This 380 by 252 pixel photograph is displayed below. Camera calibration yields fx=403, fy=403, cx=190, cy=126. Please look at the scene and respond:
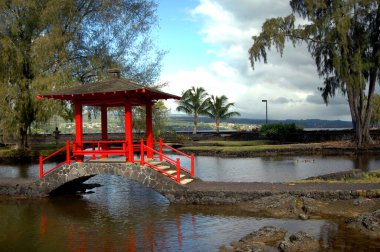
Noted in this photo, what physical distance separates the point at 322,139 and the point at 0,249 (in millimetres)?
38522

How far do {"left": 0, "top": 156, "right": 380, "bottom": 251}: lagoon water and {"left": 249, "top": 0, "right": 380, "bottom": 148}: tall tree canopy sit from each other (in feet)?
75.9

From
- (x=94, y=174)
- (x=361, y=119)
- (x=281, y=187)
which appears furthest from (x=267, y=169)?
(x=361, y=119)

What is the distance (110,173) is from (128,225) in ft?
14.3

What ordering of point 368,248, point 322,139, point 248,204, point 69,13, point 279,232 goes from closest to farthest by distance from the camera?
point 368,248 < point 279,232 < point 248,204 < point 69,13 < point 322,139

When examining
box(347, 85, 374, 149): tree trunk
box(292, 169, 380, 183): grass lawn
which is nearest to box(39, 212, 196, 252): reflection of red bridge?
box(292, 169, 380, 183): grass lawn

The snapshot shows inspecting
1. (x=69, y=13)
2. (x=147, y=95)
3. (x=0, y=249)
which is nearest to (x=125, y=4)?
(x=69, y=13)

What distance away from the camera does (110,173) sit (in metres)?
17.2

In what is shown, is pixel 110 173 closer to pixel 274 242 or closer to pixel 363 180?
pixel 274 242

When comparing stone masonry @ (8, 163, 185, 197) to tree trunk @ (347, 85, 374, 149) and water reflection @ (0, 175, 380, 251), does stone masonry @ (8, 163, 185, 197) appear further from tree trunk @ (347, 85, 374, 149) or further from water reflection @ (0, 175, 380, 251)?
tree trunk @ (347, 85, 374, 149)

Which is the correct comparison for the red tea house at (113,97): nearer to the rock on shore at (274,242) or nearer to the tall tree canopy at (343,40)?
the rock on shore at (274,242)

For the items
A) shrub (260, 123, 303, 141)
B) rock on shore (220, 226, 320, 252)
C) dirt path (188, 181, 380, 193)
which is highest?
shrub (260, 123, 303, 141)

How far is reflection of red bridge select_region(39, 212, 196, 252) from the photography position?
35.9 ft

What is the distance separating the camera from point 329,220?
12664mm

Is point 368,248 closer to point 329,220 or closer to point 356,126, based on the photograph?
point 329,220
